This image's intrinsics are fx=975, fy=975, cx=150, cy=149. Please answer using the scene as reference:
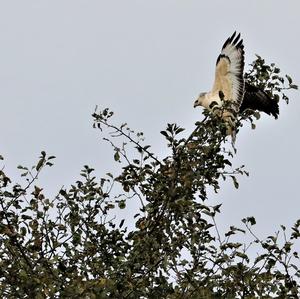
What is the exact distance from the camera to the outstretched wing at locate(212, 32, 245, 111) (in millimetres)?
12227

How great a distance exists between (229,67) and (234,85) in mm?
538

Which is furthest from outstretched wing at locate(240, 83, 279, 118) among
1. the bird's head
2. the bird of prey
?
the bird's head

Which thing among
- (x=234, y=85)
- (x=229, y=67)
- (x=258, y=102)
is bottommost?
(x=258, y=102)

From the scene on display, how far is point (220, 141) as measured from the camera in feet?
27.3

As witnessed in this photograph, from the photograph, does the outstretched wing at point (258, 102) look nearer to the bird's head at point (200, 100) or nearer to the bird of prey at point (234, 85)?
the bird of prey at point (234, 85)

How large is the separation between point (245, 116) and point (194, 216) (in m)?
2.02

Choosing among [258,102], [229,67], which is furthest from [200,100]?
[258,102]

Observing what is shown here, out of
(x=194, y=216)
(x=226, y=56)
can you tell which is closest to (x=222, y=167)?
(x=194, y=216)

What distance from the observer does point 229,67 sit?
1256cm

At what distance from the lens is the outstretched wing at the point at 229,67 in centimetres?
1223

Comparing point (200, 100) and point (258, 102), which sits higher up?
point (200, 100)

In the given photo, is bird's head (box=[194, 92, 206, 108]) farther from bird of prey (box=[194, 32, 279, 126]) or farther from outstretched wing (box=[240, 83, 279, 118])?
outstretched wing (box=[240, 83, 279, 118])

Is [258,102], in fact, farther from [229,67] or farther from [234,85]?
[229,67]

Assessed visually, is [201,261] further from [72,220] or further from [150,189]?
[72,220]
